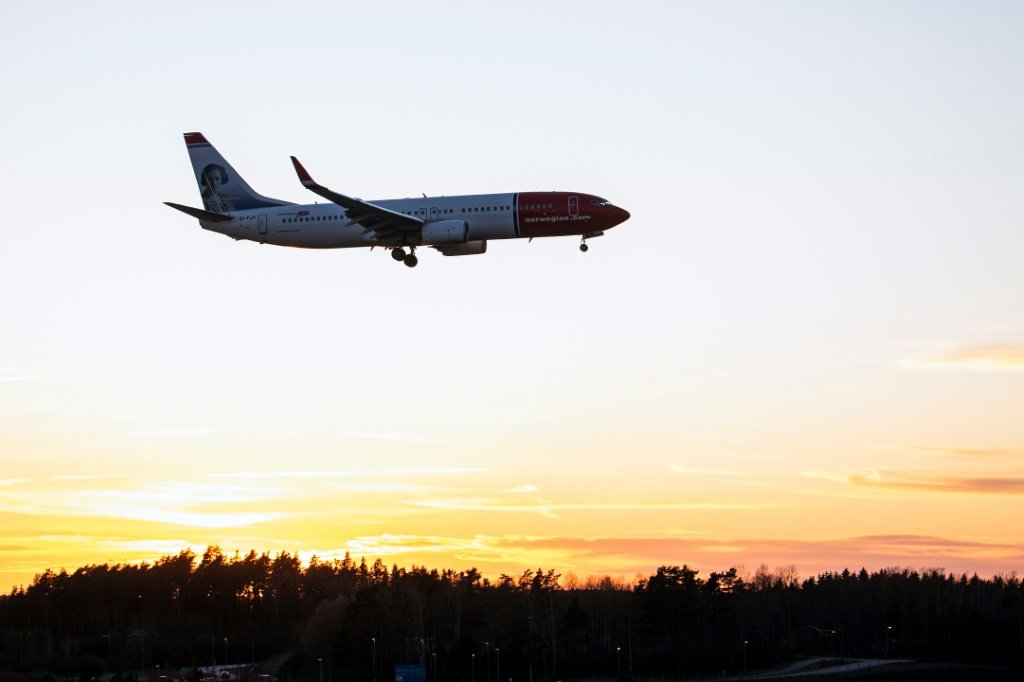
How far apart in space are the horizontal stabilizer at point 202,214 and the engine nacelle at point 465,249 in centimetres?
1759

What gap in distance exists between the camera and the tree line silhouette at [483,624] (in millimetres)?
136625

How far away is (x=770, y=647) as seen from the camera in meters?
146

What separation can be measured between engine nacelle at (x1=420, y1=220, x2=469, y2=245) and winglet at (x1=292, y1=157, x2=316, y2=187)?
24.4ft

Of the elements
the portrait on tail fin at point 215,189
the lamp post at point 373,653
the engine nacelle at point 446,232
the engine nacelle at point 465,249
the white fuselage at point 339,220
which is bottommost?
the lamp post at point 373,653

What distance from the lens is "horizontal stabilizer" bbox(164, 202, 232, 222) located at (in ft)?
265

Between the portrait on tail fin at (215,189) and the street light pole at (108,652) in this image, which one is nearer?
the portrait on tail fin at (215,189)

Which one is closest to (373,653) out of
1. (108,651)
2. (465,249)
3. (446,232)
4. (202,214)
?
(108,651)

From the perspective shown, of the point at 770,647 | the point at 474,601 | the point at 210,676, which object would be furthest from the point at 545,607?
the point at 210,676

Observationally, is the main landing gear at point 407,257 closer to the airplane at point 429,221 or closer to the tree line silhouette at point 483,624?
the airplane at point 429,221

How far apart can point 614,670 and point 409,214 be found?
257ft

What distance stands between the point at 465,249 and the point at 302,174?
10682 millimetres

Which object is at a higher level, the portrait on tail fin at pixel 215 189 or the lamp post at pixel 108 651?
the portrait on tail fin at pixel 215 189

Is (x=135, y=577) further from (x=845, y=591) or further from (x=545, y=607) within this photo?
(x=845, y=591)

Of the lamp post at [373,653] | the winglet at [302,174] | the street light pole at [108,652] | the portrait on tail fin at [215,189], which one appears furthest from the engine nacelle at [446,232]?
the street light pole at [108,652]
